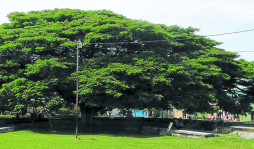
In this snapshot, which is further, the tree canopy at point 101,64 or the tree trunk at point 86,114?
the tree trunk at point 86,114

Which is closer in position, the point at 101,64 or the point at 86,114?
the point at 101,64

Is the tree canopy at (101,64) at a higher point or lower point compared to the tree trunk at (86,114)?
higher

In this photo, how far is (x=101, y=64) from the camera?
70.8 ft

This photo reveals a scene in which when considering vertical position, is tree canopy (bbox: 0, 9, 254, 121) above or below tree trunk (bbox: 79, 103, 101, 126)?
above

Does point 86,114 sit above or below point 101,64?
below

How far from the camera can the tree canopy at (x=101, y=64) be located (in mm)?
20125

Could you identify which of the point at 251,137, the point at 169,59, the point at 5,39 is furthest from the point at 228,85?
the point at 5,39

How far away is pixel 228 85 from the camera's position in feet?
97.4

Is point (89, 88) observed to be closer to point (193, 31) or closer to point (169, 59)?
point (169, 59)

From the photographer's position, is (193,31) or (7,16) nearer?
(7,16)

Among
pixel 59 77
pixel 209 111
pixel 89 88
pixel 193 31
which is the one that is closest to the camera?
pixel 89 88

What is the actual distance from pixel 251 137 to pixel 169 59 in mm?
9563

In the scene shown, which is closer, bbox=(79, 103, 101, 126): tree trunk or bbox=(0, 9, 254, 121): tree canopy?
bbox=(0, 9, 254, 121): tree canopy

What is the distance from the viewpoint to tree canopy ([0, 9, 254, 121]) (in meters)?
20.1
